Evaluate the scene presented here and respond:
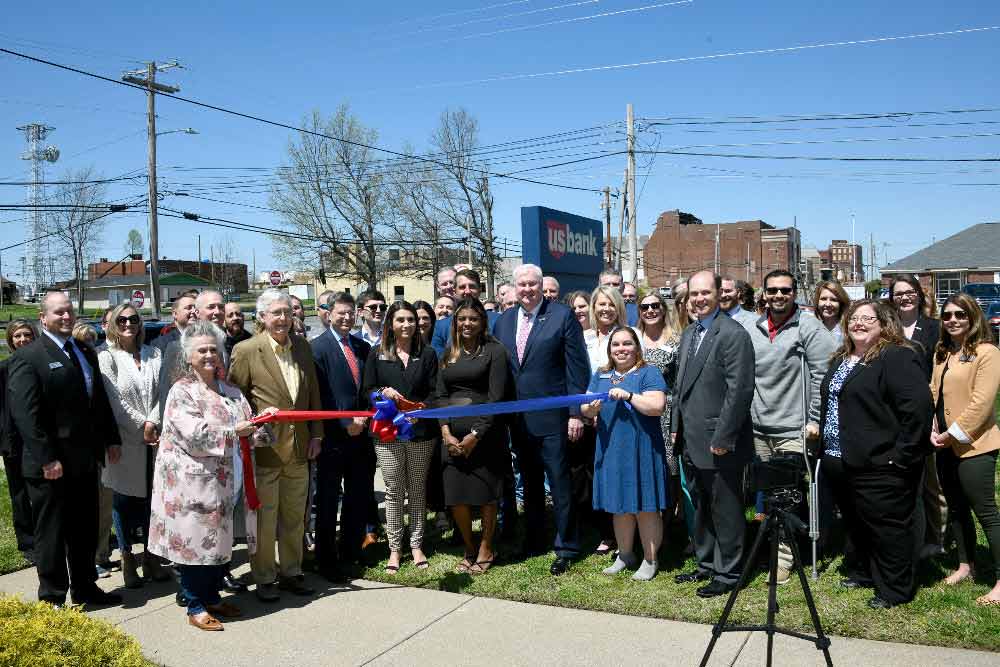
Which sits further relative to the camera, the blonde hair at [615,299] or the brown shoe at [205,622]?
the blonde hair at [615,299]

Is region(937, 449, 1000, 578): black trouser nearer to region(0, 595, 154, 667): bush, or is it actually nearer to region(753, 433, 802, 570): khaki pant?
region(753, 433, 802, 570): khaki pant

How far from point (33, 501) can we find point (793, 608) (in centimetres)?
490

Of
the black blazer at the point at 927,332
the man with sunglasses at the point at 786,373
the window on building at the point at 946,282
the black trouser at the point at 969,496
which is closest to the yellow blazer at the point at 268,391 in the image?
the man with sunglasses at the point at 786,373

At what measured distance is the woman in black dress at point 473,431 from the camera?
605 centimetres

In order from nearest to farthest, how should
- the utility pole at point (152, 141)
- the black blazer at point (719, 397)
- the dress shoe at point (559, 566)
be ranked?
the black blazer at point (719, 397), the dress shoe at point (559, 566), the utility pole at point (152, 141)

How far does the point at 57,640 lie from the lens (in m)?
3.35

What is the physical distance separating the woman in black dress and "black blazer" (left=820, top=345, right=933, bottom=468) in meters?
2.41

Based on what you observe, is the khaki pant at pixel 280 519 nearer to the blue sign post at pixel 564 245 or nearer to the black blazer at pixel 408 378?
the black blazer at pixel 408 378

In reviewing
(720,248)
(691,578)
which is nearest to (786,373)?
(691,578)

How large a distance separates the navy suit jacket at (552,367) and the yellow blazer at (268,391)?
65.7 inches

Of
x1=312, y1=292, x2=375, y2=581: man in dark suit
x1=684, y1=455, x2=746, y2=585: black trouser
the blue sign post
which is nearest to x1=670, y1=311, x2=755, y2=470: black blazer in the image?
x1=684, y1=455, x2=746, y2=585: black trouser

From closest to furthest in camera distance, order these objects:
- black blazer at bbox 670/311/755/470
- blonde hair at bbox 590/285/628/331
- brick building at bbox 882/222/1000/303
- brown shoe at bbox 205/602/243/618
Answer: black blazer at bbox 670/311/755/470 < brown shoe at bbox 205/602/243/618 < blonde hair at bbox 590/285/628/331 < brick building at bbox 882/222/1000/303

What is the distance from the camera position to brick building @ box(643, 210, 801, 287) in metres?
86.2

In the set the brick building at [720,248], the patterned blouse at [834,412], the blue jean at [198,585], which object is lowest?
the blue jean at [198,585]
